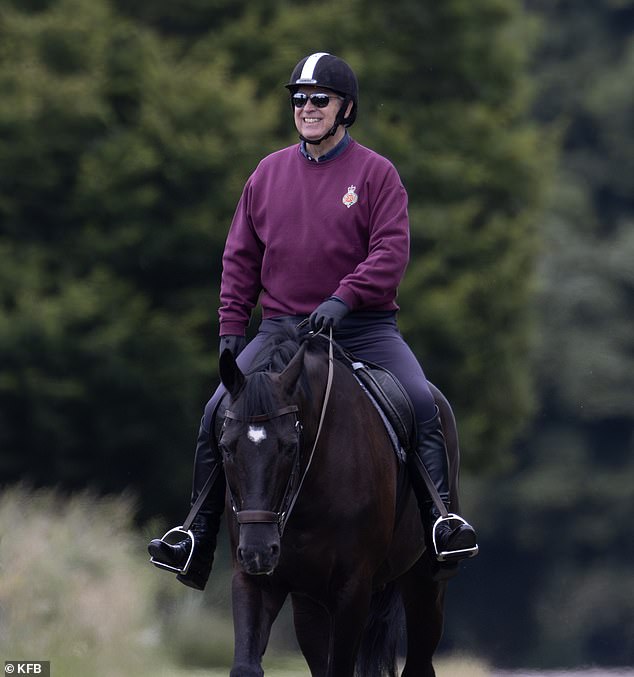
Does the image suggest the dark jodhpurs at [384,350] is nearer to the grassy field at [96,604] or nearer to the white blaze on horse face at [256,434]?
the white blaze on horse face at [256,434]

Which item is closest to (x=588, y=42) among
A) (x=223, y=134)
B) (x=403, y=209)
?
(x=223, y=134)

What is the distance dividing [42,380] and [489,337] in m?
5.85

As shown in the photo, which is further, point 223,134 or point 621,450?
point 621,450

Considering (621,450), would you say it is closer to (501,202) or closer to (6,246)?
(501,202)

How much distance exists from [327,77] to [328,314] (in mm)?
1182

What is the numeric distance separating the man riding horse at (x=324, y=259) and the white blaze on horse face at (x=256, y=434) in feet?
2.61

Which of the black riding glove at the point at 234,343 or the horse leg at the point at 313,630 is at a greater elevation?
the black riding glove at the point at 234,343

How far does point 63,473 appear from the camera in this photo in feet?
54.4

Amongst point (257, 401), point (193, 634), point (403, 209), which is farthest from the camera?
point (193, 634)

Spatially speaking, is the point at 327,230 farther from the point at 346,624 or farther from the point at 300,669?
the point at 300,669

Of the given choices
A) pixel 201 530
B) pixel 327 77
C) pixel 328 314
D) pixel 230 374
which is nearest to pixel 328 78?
pixel 327 77
